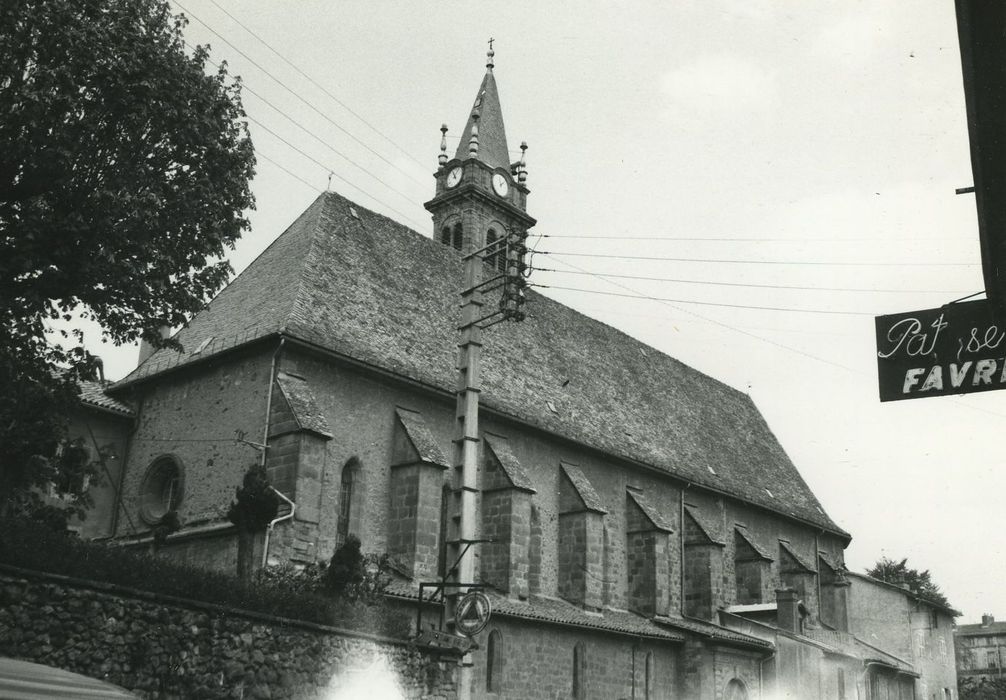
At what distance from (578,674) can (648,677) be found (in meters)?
3.14

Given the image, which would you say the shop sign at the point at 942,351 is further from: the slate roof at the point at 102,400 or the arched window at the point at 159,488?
the slate roof at the point at 102,400

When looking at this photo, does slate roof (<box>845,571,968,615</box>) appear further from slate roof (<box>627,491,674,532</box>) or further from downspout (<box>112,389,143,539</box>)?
downspout (<box>112,389,143,539</box>)

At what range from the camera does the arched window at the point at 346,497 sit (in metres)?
23.9

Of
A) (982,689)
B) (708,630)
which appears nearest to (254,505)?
(708,630)

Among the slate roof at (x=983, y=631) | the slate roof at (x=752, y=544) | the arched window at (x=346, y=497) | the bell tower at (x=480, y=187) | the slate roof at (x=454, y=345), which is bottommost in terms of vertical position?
the arched window at (x=346, y=497)

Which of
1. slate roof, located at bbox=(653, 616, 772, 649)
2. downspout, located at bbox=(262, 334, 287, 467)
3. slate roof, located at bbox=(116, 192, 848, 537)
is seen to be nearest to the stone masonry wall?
slate roof, located at bbox=(653, 616, 772, 649)

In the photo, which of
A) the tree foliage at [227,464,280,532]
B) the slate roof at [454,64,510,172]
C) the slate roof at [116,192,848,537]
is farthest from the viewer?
the slate roof at [454,64,510,172]

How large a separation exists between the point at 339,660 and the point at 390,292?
42.1ft

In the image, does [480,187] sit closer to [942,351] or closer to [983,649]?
[942,351]

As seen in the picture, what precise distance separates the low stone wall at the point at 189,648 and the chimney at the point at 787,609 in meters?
16.9

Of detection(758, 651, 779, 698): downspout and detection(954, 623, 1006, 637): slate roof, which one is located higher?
detection(954, 623, 1006, 637): slate roof

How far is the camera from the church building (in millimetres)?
23875

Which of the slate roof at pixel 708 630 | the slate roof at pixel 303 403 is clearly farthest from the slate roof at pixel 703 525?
the slate roof at pixel 303 403

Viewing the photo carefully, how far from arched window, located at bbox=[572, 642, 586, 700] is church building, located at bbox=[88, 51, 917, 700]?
0.20ft
